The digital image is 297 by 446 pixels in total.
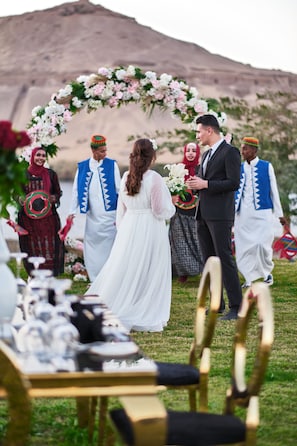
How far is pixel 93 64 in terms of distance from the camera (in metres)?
73.2

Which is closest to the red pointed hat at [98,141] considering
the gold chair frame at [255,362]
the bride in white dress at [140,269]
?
the bride in white dress at [140,269]

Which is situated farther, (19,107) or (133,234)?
(19,107)

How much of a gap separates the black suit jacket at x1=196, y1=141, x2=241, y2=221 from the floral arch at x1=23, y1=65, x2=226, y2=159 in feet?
9.46

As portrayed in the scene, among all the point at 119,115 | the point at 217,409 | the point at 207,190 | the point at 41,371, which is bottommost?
the point at 217,409

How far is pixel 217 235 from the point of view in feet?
27.5

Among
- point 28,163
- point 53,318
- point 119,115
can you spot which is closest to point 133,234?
point 28,163

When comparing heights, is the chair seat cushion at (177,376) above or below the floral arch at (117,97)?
below

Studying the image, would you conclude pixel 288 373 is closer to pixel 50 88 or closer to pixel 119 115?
pixel 119 115

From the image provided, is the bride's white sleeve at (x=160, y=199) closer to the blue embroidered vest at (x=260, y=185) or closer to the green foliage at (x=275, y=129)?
the blue embroidered vest at (x=260, y=185)

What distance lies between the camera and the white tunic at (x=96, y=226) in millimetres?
10664

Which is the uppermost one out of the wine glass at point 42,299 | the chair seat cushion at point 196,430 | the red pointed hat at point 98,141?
the red pointed hat at point 98,141

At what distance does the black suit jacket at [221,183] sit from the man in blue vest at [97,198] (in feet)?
7.58

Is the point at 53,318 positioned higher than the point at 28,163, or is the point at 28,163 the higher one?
the point at 28,163

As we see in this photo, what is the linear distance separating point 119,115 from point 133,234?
56.6 metres
